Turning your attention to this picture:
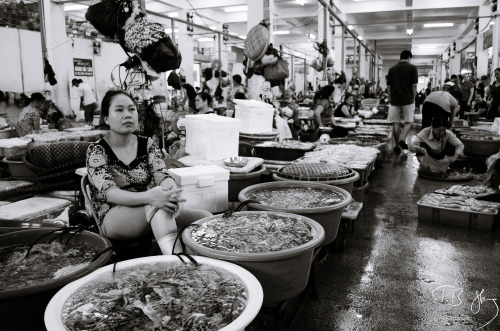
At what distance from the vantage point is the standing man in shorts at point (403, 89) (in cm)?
879

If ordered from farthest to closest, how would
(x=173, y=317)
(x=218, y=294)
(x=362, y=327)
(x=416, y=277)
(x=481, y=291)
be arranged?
1. (x=416, y=277)
2. (x=481, y=291)
3. (x=362, y=327)
4. (x=218, y=294)
5. (x=173, y=317)

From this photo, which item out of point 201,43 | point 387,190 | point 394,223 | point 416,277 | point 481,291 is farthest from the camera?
point 201,43

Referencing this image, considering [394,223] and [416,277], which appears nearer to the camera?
[416,277]

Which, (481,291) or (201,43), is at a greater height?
(201,43)

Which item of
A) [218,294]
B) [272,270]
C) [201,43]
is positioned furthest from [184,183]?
[201,43]

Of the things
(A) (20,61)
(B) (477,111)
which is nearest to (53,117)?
(A) (20,61)

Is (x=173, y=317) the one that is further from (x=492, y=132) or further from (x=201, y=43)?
(x=201, y=43)

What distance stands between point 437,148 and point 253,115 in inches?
130

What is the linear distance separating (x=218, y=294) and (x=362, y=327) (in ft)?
4.58

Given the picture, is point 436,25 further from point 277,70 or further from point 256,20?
point 277,70

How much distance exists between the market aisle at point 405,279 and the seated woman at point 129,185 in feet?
3.83

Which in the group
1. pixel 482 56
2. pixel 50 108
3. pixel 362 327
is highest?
pixel 482 56

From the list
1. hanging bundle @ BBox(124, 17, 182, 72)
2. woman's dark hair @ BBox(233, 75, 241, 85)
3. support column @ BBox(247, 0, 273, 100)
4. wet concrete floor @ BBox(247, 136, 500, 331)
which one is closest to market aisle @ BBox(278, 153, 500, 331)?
wet concrete floor @ BBox(247, 136, 500, 331)

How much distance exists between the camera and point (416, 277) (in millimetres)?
3488
